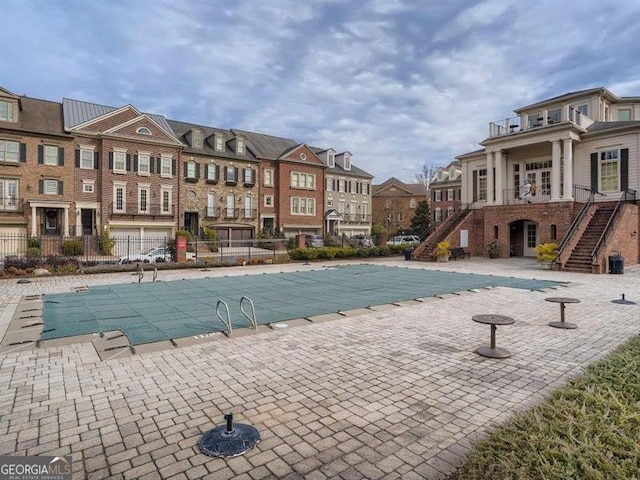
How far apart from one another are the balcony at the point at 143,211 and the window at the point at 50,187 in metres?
3.75

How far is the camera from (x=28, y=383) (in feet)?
16.4

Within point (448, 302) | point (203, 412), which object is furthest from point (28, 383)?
point (448, 302)

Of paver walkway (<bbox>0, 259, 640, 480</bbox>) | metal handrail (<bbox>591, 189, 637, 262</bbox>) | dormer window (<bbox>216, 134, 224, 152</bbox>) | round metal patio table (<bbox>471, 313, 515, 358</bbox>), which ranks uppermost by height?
dormer window (<bbox>216, 134, 224, 152</bbox>)

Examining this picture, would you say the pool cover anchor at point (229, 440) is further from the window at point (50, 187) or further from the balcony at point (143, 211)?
the window at point (50, 187)

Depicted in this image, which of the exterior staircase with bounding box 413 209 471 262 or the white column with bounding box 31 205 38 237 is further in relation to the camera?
the white column with bounding box 31 205 38 237

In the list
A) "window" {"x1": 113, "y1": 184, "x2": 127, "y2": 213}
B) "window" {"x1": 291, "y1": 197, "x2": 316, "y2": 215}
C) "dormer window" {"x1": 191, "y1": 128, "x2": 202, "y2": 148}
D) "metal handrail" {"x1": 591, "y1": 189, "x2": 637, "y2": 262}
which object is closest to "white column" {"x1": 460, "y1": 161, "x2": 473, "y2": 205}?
"metal handrail" {"x1": 591, "y1": 189, "x2": 637, "y2": 262}

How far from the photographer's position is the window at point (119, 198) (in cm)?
3078

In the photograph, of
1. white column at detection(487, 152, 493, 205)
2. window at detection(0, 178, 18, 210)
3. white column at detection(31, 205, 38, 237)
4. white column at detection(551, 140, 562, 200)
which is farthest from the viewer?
white column at detection(31, 205, 38, 237)

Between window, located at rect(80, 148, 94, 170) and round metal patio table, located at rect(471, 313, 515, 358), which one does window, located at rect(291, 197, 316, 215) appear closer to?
window, located at rect(80, 148, 94, 170)

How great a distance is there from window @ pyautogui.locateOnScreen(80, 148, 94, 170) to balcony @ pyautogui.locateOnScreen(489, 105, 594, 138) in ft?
99.0

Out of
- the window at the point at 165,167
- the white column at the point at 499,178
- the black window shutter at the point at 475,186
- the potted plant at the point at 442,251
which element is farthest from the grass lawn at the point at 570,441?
the window at the point at 165,167

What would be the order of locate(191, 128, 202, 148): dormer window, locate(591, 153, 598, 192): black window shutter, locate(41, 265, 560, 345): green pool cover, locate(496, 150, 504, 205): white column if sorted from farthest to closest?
locate(191, 128, 202, 148): dormer window, locate(496, 150, 504, 205): white column, locate(591, 153, 598, 192): black window shutter, locate(41, 265, 560, 345): green pool cover

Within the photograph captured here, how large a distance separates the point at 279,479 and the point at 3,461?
2.40 m

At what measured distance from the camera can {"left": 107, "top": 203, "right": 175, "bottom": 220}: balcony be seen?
101 feet
